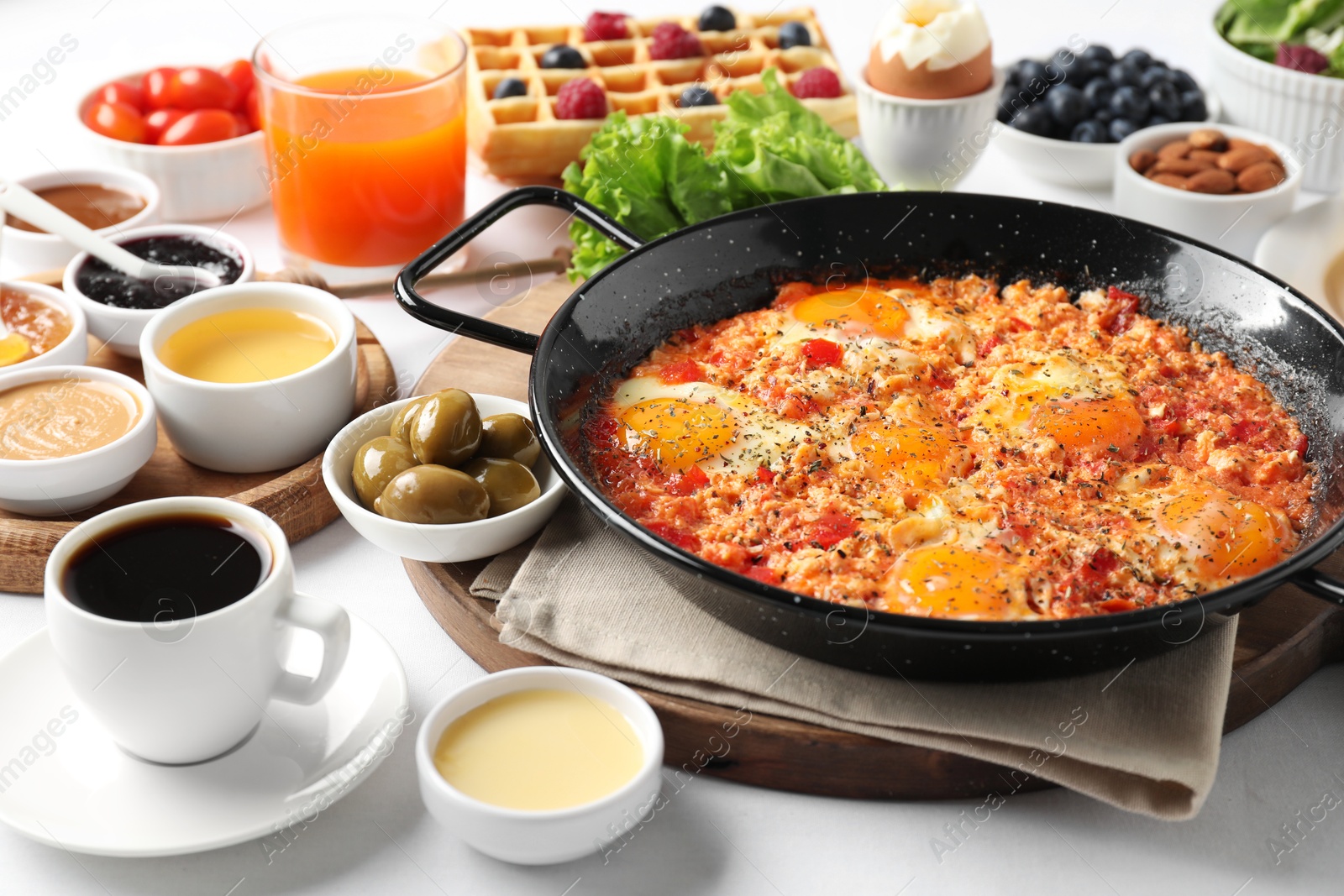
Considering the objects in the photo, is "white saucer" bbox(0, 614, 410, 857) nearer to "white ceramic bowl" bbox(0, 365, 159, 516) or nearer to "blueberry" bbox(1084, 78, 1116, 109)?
"white ceramic bowl" bbox(0, 365, 159, 516)

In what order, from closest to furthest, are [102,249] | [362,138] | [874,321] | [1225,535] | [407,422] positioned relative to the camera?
1. [1225,535]
2. [407,422]
3. [874,321]
4. [102,249]
5. [362,138]

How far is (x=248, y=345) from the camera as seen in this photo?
359 centimetres

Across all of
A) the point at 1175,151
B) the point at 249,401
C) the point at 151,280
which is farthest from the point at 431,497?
the point at 1175,151

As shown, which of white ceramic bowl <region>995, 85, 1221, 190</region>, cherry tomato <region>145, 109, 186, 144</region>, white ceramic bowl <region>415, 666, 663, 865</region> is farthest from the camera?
white ceramic bowl <region>995, 85, 1221, 190</region>

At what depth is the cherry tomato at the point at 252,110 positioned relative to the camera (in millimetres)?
5047

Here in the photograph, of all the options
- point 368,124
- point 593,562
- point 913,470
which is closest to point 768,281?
point 913,470

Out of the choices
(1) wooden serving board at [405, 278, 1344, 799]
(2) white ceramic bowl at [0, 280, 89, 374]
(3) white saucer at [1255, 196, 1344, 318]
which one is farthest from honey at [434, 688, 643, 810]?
(3) white saucer at [1255, 196, 1344, 318]

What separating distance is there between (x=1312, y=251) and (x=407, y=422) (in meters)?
2.97

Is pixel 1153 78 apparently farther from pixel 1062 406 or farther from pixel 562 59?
pixel 1062 406

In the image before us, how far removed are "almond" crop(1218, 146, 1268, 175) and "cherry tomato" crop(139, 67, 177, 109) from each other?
13.5 feet

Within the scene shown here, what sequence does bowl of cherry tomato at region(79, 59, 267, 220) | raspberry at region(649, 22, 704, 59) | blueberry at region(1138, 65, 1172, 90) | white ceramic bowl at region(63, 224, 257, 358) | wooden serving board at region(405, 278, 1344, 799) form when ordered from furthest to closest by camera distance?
raspberry at region(649, 22, 704, 59)
blueberry at region(1138, 65, 1172, 90)
bowl of cherry tomato at region(79, 59, 267, 220)
white ceramic bowl at region(63, 224, 257, 358)
wooden serving board at region(405, 278, 1344, 799)

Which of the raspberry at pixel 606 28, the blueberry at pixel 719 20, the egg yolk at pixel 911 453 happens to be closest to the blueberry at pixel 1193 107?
the blueberry at pixel 719 20

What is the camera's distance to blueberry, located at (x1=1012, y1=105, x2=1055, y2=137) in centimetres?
523

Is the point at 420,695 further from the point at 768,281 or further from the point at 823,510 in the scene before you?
the point at 768,281
